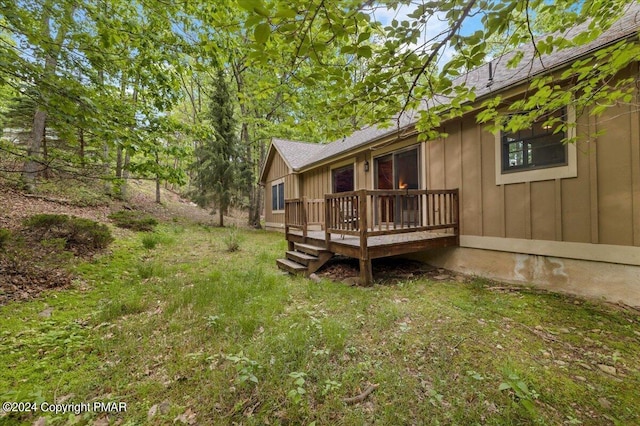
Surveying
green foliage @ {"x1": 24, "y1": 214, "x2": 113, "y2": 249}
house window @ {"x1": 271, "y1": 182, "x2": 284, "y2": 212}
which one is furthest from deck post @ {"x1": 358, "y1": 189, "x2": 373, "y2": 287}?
house window @ {"x1": 271, "y1": 182, "x2": 284, "y2": 212}

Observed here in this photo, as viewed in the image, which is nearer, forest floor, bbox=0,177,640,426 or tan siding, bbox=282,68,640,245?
forest floor, bbox=0,177,640,426

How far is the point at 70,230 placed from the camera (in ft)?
17.2

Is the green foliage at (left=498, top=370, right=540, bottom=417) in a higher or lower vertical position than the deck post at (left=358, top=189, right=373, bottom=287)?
lower

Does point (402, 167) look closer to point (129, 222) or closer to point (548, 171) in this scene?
point (548, 171)

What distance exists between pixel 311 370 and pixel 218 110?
43.1 feet

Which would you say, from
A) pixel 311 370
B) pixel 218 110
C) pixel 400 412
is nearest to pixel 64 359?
pixel 311 370

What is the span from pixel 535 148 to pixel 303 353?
458cm

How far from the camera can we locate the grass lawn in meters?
1.83

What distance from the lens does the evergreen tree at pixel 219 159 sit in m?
12.5

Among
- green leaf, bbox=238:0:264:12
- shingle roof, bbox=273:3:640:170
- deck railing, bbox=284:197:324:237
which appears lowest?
deck railing, bbox=284:197:324:237

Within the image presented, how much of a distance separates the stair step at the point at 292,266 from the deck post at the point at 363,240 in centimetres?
123

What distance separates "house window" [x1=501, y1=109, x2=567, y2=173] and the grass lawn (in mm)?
1999

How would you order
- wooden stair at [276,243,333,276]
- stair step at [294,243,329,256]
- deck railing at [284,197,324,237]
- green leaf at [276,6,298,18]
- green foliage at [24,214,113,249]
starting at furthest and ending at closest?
deck railing at [284,197,324,237]
stair step at [294,243,329,256]
wooden stair at [276,243,333,276]
green foliage at [24,214,113,249]
green leaf at [276,6,298,18]

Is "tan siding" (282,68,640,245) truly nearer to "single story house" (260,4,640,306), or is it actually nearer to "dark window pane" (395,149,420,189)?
"single story house" (260,4,640,306)
